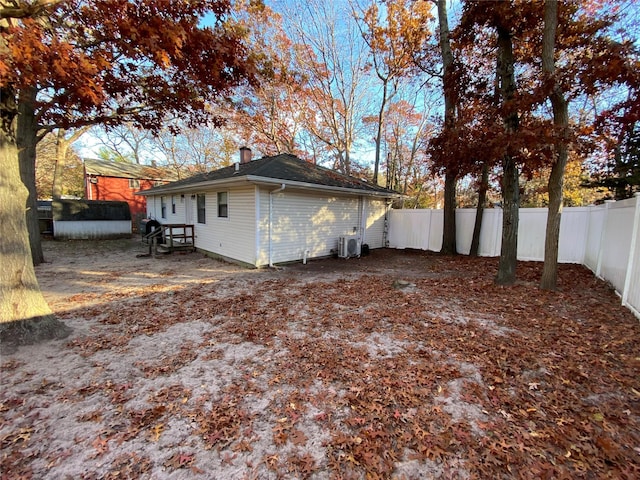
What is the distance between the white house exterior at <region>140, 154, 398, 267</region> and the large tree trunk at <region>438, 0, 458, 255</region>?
243 cm

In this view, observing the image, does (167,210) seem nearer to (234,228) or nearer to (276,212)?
(234,228)

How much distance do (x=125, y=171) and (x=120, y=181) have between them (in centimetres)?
106

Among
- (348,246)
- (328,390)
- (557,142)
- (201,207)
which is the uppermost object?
(557,142)

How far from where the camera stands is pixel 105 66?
360 centimetres

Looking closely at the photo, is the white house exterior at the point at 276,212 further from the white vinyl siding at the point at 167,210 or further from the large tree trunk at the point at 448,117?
the large tree trunk at the point at 448,117

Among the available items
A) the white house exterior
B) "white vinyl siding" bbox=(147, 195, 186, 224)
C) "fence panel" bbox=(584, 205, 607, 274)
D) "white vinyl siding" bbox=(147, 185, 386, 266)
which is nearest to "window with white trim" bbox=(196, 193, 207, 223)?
the white house exterior

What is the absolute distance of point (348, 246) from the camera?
1019 centimetres

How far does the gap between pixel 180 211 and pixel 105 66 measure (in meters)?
9.55

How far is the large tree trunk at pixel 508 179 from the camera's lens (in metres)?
5.86

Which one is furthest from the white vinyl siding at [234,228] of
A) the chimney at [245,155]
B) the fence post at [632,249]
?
the fence post at [632,249]

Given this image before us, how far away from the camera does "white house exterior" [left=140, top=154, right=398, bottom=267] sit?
8102 millimetres

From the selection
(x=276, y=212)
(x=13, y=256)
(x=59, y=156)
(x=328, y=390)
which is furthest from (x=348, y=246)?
(x=59, y=156)

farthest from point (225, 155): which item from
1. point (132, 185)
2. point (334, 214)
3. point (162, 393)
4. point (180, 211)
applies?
point (162, 393)

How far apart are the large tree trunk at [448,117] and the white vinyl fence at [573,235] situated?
55 cm
